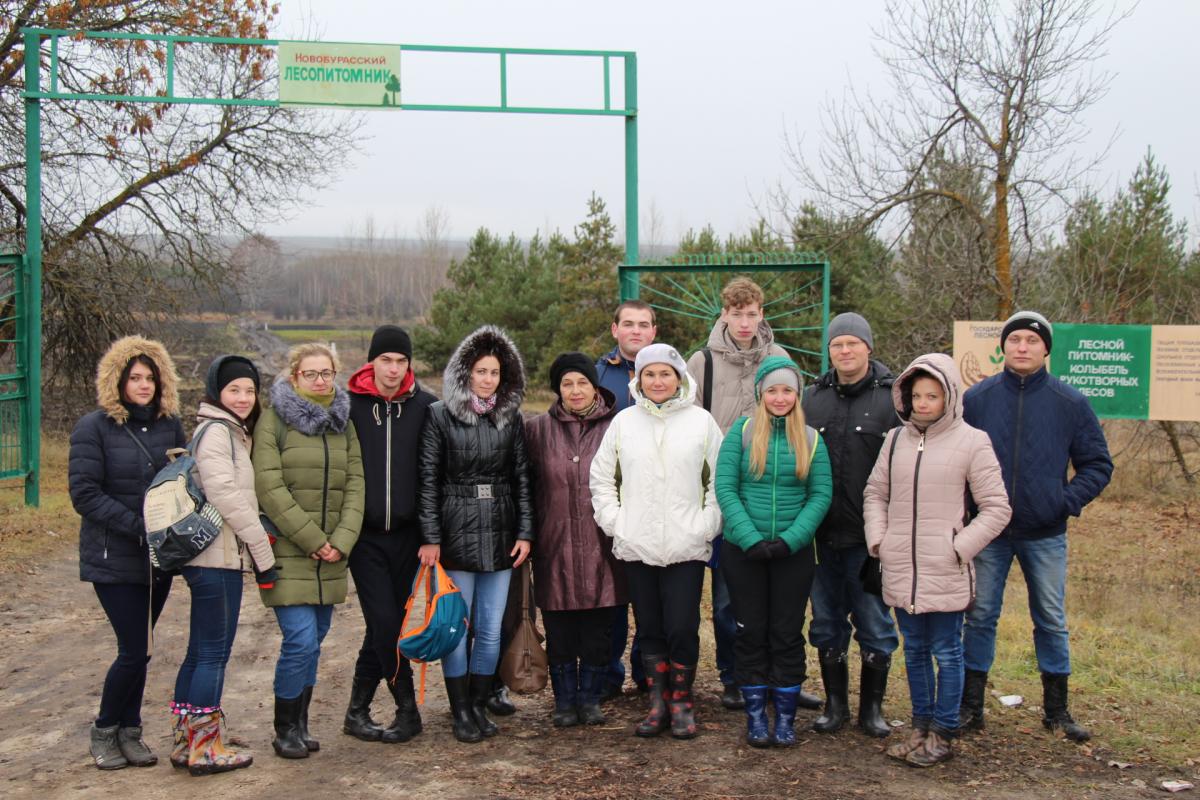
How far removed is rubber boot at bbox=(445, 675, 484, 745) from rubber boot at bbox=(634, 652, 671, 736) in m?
0.74

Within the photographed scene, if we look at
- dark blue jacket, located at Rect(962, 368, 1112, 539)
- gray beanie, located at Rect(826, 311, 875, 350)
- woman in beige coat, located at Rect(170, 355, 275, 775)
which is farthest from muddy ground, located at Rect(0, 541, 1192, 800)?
gray beanie, located at Rect(826, 311, 875, 350)

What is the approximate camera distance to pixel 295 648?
15.0 ft

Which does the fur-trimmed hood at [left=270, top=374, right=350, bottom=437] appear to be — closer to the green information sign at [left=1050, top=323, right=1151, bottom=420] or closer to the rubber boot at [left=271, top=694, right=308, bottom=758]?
the rubber boot at [left=271, top=694, right=308, bottom=758]

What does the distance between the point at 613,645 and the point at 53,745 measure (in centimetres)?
263

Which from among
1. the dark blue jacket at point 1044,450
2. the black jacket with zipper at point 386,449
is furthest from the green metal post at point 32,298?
the dark blue jacket at point 1044,450

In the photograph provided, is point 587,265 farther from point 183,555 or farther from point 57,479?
point 183,555

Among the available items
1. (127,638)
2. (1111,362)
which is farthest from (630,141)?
(127,638)

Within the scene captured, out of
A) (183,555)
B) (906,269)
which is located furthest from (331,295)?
(183,555)

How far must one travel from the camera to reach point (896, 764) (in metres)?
4.52

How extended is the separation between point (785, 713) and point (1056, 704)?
1.32m

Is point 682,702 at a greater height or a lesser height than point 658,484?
lesser

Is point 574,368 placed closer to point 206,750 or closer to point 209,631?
point 209,631

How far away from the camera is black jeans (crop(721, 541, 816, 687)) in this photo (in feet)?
15.3

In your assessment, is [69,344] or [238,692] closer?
[238,692]
